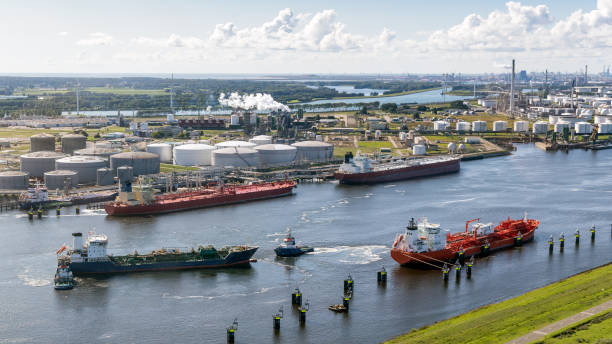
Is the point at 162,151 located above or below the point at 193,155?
above

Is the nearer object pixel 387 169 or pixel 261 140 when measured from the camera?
pixel 387 169

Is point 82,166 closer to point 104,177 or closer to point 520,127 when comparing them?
point 104,177

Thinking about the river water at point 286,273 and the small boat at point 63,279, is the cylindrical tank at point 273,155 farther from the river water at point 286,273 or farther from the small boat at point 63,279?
the small boat at point 63,279

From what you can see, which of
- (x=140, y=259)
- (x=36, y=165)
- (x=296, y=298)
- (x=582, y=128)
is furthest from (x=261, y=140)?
(x=582, y=128)

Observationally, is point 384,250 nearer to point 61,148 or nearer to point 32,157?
point 32,157

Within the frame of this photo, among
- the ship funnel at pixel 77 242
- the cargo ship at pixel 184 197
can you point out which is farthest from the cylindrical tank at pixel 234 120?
the ship funnel at pixel 77 242

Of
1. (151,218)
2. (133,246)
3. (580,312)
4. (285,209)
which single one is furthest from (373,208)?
(580,312)
